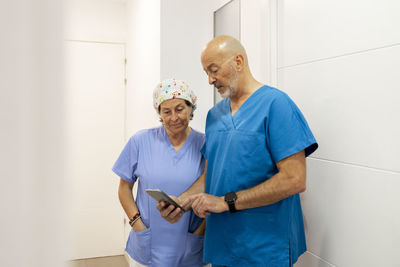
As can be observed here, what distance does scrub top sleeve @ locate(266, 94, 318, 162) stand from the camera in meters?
1.17

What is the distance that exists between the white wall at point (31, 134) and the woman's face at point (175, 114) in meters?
1.51

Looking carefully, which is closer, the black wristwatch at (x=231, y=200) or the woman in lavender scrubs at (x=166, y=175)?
the black wristwatch at (x=231, y=200)

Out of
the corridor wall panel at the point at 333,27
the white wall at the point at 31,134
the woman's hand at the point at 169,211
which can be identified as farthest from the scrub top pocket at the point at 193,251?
the white wall at the point at 31,134

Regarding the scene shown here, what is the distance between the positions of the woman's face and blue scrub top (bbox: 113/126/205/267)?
86 mm

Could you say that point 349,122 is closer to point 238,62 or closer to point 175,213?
point 238,62

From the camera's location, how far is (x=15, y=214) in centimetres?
6

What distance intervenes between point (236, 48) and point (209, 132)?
A: 0.38 m

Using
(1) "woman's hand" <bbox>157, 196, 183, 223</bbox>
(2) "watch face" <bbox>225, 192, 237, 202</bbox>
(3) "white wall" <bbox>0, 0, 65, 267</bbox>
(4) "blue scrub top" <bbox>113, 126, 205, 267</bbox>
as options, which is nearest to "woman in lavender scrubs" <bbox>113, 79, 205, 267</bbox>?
(4) "blue scrub top" <bbox>113, 126, 205, 267</bbox>

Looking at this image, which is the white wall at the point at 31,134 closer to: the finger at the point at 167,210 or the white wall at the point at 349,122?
the white wall at the point at 349,122

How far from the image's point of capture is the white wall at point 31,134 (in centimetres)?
6

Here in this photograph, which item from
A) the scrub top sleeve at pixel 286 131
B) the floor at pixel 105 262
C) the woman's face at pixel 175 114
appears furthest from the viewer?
the floor at pixel 105 262

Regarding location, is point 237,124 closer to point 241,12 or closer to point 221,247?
point 221,247

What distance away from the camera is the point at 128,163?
1.69 metres

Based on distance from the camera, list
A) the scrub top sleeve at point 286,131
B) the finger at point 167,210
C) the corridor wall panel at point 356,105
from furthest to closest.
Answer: the finger at point 167,210, the scrub top sleeve at point 286,131, the corridor wall panel at point 356,105
